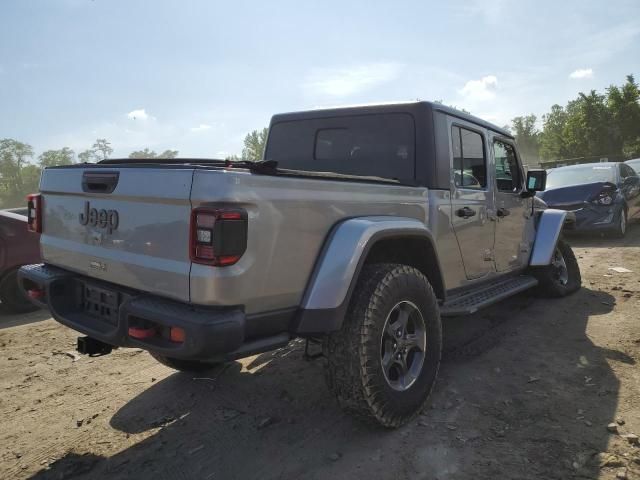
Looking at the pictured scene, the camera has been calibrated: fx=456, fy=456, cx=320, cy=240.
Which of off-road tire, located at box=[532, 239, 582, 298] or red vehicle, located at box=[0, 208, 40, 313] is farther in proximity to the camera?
red vehicle, located at box=[0, 208, 40, 313]

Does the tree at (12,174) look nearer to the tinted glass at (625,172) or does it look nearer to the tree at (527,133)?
the tinted glass at (625,172)

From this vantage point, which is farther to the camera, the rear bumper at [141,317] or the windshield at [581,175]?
the windshield at [581,175]

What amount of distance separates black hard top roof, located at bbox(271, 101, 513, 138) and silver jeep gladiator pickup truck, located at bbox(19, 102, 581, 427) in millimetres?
16

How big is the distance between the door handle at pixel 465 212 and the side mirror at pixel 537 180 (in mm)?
1414

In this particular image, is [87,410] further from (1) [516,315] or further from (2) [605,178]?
(2) [605,178]

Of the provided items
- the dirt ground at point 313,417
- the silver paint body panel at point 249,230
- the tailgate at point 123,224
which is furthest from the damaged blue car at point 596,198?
the tailgate at point 123,224

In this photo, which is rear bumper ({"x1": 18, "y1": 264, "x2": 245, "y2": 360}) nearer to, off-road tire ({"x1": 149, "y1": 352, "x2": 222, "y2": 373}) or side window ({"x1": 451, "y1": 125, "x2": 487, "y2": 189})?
off-road tire ({"x1": 149, "y1": 352, "x2": 222, "y2": 373})

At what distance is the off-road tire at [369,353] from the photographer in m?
2.36

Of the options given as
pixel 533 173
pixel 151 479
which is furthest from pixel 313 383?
pixel 533 173

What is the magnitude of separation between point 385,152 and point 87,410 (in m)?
2.73

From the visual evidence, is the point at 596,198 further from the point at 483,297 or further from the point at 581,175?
the point at 483,297

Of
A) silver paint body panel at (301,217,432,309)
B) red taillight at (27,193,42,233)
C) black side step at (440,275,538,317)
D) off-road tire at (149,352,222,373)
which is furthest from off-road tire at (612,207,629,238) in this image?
red taillight at (27,193,42,233)

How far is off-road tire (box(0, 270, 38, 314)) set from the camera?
5.70 meters

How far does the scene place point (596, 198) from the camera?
8.62 m
